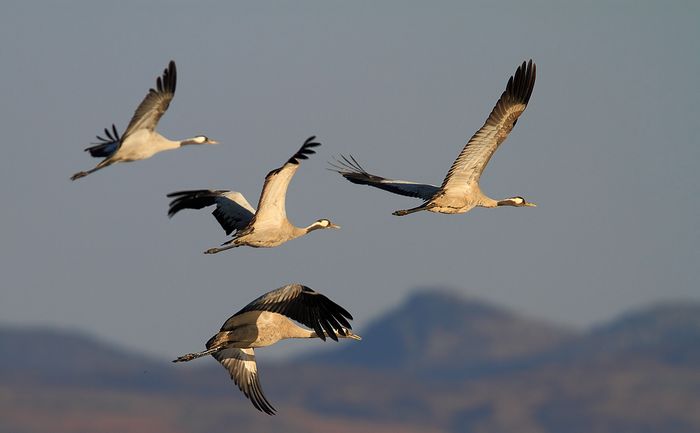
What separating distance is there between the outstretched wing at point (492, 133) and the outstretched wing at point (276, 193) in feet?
9.00

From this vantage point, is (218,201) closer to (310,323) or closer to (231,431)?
(310,323)

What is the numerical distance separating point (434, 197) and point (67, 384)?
17346 centimetres

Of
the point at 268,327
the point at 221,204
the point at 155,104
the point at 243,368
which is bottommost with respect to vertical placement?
the point at 243,368

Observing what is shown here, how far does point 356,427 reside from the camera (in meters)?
188

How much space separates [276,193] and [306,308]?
2.56 meters

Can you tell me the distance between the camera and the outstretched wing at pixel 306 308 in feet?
84.1

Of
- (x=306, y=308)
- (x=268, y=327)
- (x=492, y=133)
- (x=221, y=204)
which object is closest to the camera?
(x=306, y=308)

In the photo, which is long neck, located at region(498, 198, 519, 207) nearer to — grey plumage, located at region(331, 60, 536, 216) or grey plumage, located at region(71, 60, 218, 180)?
grey plumage, located at region(331, 60, 536, 216)

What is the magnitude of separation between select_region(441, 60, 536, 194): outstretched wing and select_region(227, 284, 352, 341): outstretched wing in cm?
349

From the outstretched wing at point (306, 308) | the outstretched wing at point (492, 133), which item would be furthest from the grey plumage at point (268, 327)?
the outstretched wing at point (492, 133)

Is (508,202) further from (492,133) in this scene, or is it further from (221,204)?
(221,204)

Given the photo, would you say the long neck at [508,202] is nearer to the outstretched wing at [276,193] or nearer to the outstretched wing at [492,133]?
the outstretched wing at [492,133]

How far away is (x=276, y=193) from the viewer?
2762 cm

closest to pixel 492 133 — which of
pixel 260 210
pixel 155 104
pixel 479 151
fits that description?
pixel 479 151
